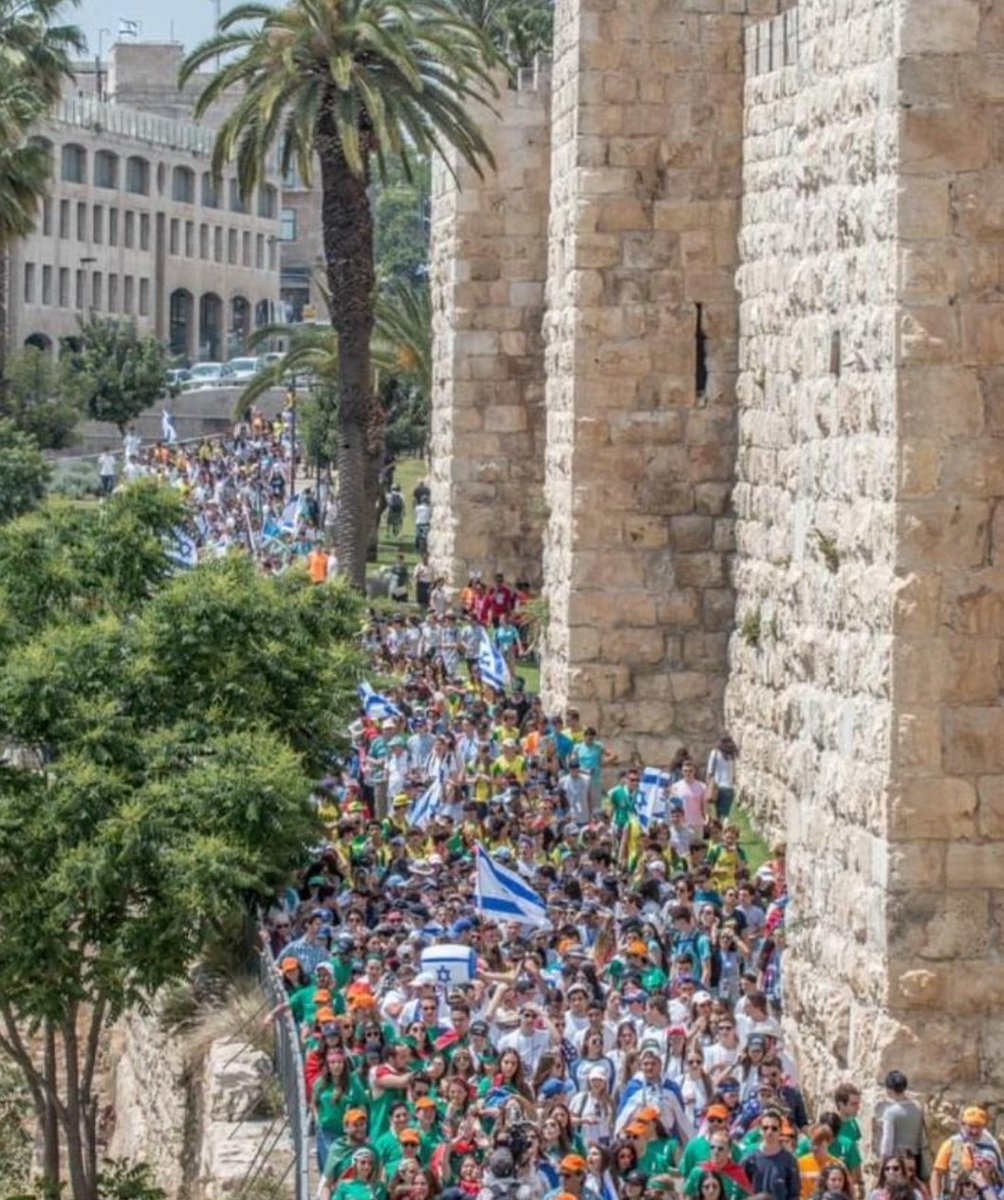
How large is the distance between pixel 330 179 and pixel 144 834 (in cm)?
1601

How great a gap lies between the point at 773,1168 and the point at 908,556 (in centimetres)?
326

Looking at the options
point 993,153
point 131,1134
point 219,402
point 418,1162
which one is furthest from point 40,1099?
point 219,402

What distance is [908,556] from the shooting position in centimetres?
1616

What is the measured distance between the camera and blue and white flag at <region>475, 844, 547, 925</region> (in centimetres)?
1964

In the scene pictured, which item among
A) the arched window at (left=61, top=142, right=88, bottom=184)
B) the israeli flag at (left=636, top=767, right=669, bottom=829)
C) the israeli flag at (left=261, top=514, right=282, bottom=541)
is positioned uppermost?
the arched window at (left=61, top=142, right=88, bottom=184)

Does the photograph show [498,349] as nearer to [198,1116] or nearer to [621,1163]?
[198,1116]

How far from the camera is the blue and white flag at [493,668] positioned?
28578 millimetres

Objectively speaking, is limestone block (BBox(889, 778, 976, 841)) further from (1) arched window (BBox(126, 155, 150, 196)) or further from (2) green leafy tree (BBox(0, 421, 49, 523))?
(1) arched window (BBox(126, 155, 150, 196))

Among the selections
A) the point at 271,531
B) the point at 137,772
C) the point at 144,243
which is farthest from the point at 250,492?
the point at 144,243

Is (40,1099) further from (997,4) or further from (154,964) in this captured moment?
(997,4)

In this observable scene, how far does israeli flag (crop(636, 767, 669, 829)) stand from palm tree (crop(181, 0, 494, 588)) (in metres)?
11.1

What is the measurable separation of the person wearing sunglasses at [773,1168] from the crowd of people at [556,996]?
0.03 ft

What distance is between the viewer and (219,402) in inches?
3489

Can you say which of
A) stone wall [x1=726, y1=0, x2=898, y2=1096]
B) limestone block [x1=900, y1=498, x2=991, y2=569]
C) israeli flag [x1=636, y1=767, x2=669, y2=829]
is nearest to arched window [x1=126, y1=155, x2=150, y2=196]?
israeli flag [x1=636, y1=767, x2=669, y2=829]
